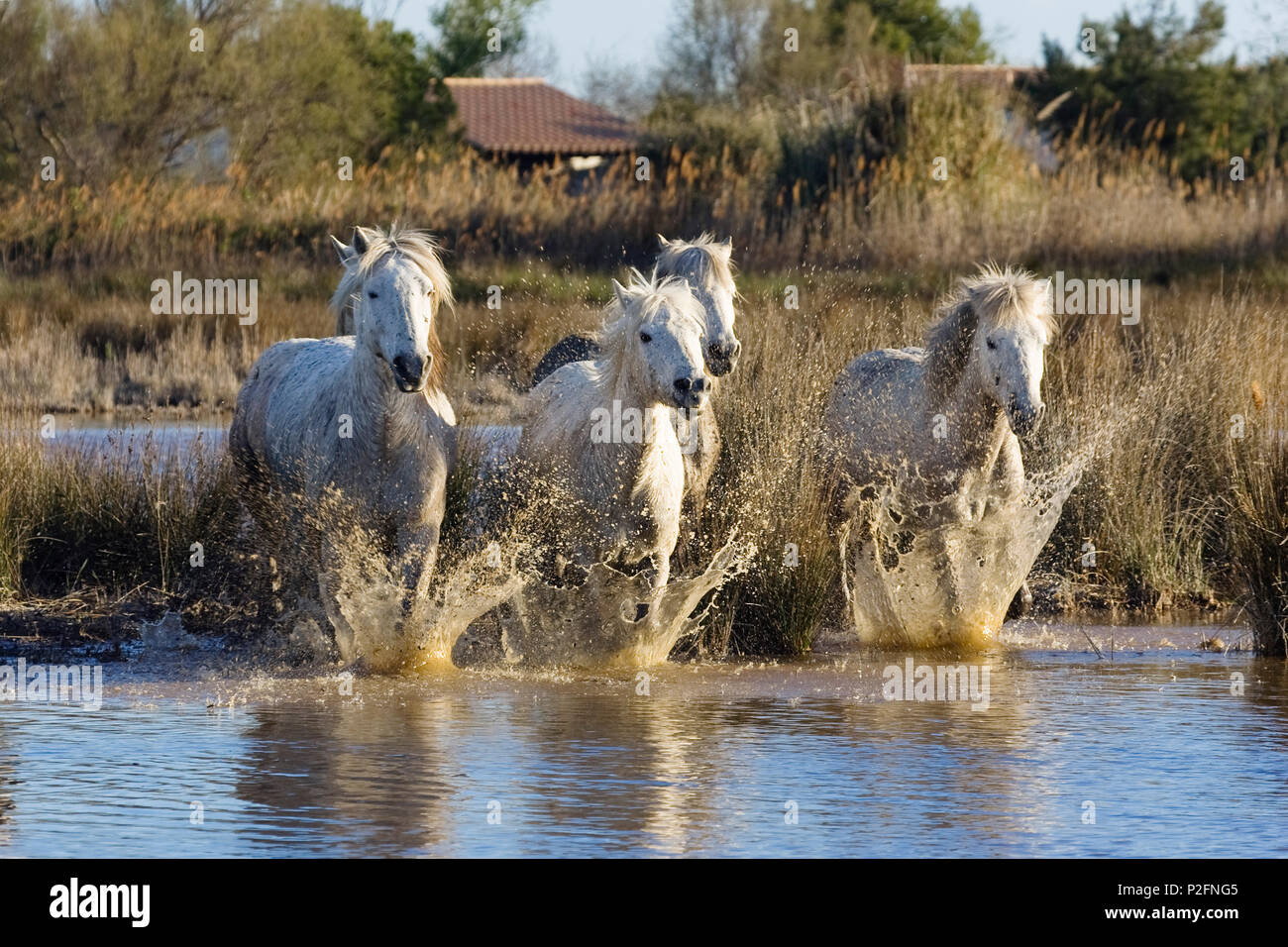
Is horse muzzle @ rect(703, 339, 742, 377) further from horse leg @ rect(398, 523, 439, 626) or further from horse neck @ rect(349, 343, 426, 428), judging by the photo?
horse leg @ rect(398, 523, 439, 626)

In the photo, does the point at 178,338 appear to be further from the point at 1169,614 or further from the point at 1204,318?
the point at 1169,614

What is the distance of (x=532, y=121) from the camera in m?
Answer: 49.8

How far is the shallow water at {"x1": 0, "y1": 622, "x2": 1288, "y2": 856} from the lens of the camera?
5.74 metres

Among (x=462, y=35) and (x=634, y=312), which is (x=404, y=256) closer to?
(x=634, y=312)

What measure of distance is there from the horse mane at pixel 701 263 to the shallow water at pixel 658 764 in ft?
5.84

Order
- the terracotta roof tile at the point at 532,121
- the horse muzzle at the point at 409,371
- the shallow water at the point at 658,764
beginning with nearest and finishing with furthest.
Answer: the shallow water at the point at 658,764 → the horse muzzle at the point at 409,371 → the terracotta roof tile at the point at 532,121

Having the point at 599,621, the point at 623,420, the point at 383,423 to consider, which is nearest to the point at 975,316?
the point at 623,420

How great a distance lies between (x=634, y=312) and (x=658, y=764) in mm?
2149

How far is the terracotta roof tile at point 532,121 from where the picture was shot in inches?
1833

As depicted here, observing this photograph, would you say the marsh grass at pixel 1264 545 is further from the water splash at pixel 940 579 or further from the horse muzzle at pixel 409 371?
the horse muzzle at pixel 409 371

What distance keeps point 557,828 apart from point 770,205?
1823 centimetres

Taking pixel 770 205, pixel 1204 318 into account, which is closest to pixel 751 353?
pixel 1204 318

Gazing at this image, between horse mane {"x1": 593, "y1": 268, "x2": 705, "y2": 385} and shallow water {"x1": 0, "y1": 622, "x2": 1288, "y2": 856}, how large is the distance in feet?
4.46

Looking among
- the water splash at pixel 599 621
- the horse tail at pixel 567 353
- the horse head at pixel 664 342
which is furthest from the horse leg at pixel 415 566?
the horse tail at pixel 567 353
